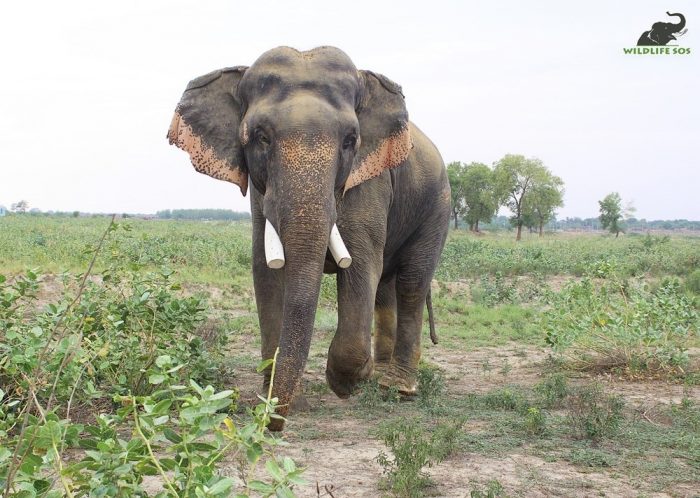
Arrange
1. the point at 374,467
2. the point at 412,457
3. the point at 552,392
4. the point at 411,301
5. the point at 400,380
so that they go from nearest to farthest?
the point at 412,457
the point at 374,467
the point at 552,392
the point at 400,380
the point at 411,301

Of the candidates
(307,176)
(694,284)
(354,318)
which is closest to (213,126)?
(307,176)

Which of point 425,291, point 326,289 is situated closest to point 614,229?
point 326,289

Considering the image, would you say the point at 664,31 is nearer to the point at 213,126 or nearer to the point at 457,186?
the point at 213,126

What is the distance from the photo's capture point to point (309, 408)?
5.92 m

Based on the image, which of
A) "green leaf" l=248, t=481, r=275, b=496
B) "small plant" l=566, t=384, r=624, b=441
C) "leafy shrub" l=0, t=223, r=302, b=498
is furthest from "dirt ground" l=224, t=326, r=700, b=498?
"green leaf" l=248, t=481, r=275, b=496

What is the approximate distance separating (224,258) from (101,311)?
566 inches

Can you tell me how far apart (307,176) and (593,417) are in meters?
2.55

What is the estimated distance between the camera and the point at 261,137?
201 inches

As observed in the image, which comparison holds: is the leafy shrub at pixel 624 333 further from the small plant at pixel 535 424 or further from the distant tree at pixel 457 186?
the distant tree at pixel 457 186

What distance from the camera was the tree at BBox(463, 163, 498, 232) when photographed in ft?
236

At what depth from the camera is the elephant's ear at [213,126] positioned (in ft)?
18.2

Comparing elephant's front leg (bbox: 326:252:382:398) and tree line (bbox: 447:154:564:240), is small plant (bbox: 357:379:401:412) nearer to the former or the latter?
elephant's front leg (bbox: 326:252:382:398)

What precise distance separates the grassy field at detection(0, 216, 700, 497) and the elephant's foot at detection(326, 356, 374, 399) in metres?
0.15

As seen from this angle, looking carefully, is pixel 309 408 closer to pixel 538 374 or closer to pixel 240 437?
pixel 538 374
